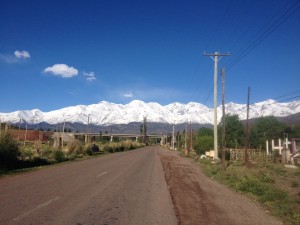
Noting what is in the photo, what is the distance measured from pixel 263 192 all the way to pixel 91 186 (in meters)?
6.96

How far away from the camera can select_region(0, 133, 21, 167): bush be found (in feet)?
75.8

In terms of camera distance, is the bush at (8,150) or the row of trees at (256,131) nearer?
the bush at (8,150)

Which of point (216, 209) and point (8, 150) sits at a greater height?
point (8, 150)

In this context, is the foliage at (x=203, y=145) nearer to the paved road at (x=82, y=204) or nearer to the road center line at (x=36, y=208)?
the paved road at (x=82, y=204)

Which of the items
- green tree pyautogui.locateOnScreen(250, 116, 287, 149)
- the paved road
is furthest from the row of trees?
the paved road

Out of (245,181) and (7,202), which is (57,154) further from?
(7,202)

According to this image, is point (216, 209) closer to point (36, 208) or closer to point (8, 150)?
point (36, 208)

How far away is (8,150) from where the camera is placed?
76.6 feet

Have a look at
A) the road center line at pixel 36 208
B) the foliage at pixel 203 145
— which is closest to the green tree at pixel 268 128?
the foliage at pixel 203 145

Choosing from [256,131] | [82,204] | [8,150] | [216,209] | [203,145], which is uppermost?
[256,131]

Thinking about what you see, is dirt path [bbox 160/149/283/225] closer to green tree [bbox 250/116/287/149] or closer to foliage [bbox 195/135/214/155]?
foliage [bbox 195/135/214/155]

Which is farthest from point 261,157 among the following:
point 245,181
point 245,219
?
point 245,219

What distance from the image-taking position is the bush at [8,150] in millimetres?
23094

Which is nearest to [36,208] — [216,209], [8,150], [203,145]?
[216,209]
